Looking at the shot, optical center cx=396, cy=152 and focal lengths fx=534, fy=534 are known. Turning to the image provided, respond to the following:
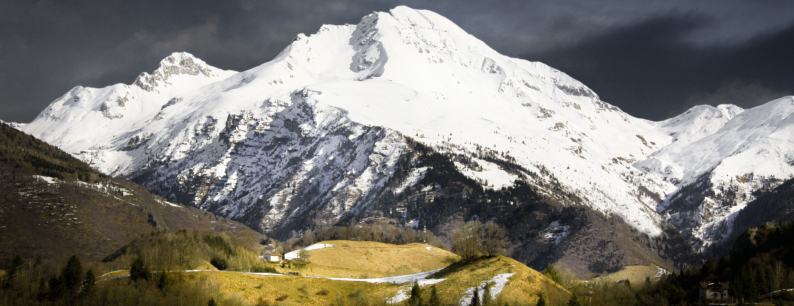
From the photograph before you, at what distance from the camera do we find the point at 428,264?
155m

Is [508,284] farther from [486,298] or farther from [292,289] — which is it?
[292,289]

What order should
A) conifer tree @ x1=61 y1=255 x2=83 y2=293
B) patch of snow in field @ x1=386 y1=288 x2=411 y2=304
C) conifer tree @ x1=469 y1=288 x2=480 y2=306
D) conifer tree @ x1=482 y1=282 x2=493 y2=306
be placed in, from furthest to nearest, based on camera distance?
patch of snow in field @ x1=386 y1=288 x2=411 y2=304 < conifer tree @ x1=61 y1=255 x2=83 y2=293 < conifer tree @ x1=482 y1=282 x2=493 y2=306 < conifer tree @ x1=469 y1=288 x2=480 y2=306

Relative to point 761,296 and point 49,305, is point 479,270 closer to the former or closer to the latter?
point 49,305

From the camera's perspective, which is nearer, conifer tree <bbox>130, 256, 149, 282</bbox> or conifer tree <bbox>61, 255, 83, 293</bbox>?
conifer tree <bbox>130, 256, 149, 282</bbox>

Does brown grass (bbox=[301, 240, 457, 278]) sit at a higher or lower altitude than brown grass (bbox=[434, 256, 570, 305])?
higher

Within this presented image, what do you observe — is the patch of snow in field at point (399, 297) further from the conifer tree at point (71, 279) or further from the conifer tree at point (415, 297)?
the conifer tree at point (71, 279)

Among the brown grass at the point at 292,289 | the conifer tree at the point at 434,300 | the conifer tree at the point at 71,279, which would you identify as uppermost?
the conifer tree at the point at 71,279

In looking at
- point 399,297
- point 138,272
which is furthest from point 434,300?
point 138,272

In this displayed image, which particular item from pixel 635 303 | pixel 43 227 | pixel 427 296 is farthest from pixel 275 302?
pixel 43 227

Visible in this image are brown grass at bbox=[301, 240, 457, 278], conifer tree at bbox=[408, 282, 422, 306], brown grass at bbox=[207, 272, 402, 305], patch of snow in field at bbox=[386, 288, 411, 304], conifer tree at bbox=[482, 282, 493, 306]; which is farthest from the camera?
brown grass at bbox=[301, 240, 457, 278]

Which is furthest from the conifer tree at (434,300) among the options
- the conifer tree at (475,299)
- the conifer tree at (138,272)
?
the conifer tree at (138,272)

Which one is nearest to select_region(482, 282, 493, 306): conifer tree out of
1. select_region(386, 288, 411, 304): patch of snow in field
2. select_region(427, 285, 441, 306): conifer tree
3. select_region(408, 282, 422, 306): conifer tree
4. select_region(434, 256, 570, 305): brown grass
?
select_region(434, 256, 570, 305): brown grass

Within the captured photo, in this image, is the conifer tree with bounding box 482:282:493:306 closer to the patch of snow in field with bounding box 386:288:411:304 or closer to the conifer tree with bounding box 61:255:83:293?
the patch of snow in field with bounding box 386:288:411:304

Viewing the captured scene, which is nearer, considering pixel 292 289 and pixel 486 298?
pixel 486 298
